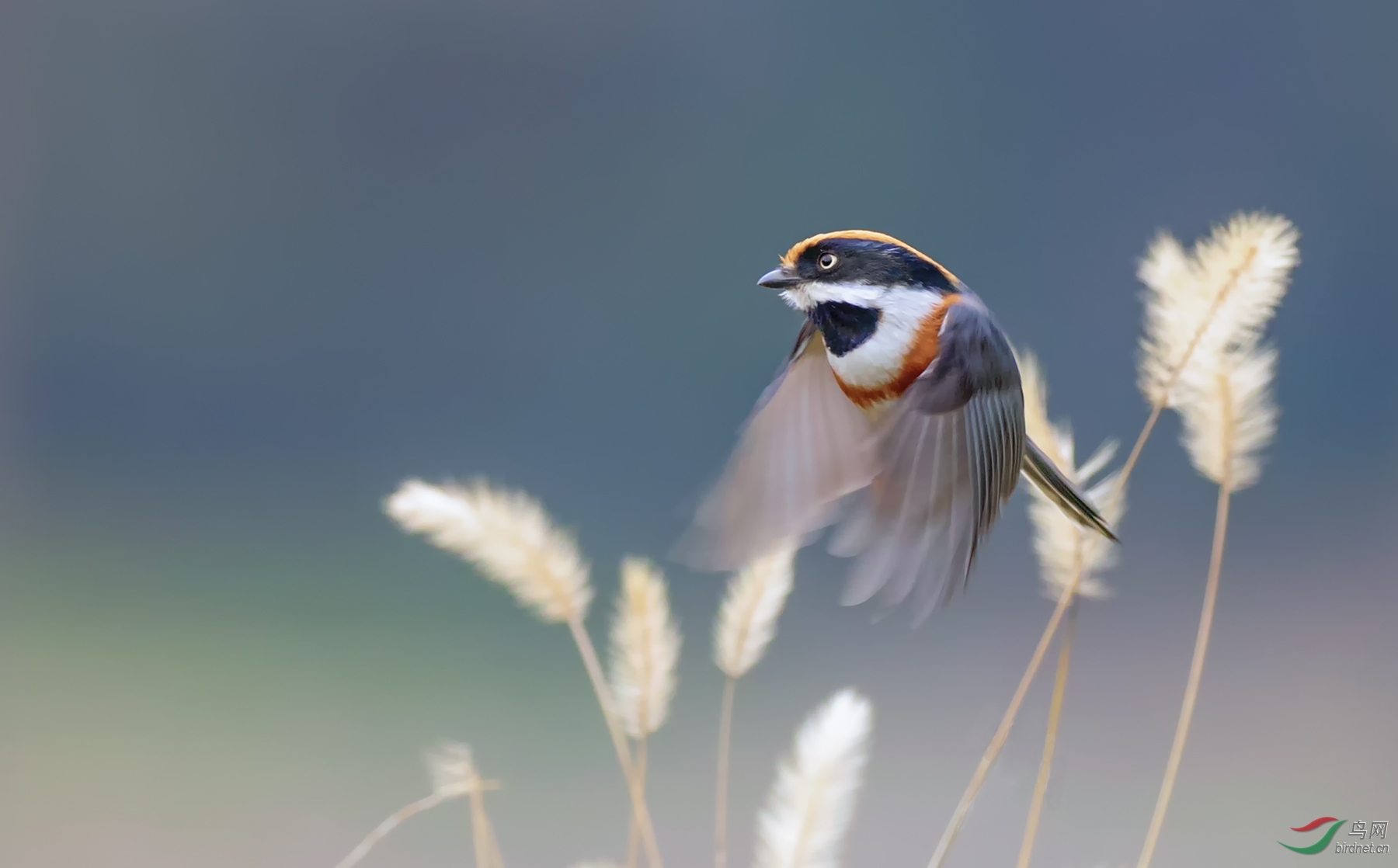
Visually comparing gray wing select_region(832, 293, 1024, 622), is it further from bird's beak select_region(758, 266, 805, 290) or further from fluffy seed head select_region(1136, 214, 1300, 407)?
fluffy seed head select_region(1136, 214, 1300, 407)

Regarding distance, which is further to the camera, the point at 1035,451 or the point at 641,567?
the point at 641,567

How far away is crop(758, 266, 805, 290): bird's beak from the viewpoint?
0.58 m

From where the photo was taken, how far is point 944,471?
539 mm

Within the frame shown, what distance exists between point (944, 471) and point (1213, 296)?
286mm

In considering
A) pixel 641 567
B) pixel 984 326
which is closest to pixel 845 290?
pixel 984 326

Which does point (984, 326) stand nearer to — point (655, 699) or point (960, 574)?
point (960, 574)

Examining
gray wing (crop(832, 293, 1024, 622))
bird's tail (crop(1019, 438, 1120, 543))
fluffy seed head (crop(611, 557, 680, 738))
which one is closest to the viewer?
gray wing (crop(832, 293, 1024, 622))

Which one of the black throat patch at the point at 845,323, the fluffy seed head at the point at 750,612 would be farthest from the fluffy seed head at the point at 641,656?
the black throat patch at the point at 845,323

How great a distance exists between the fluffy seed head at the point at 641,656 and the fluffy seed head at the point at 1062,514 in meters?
0.28

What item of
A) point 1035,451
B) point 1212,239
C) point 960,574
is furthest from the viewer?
point 1212,239

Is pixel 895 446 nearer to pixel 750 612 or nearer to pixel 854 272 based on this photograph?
pixel 854 272

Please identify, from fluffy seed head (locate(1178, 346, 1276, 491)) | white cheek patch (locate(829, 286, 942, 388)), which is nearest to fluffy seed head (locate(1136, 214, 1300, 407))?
fluffy seed head (locate(1178, 346, 1276, 491))

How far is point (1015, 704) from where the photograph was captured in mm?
714

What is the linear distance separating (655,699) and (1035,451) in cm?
33
